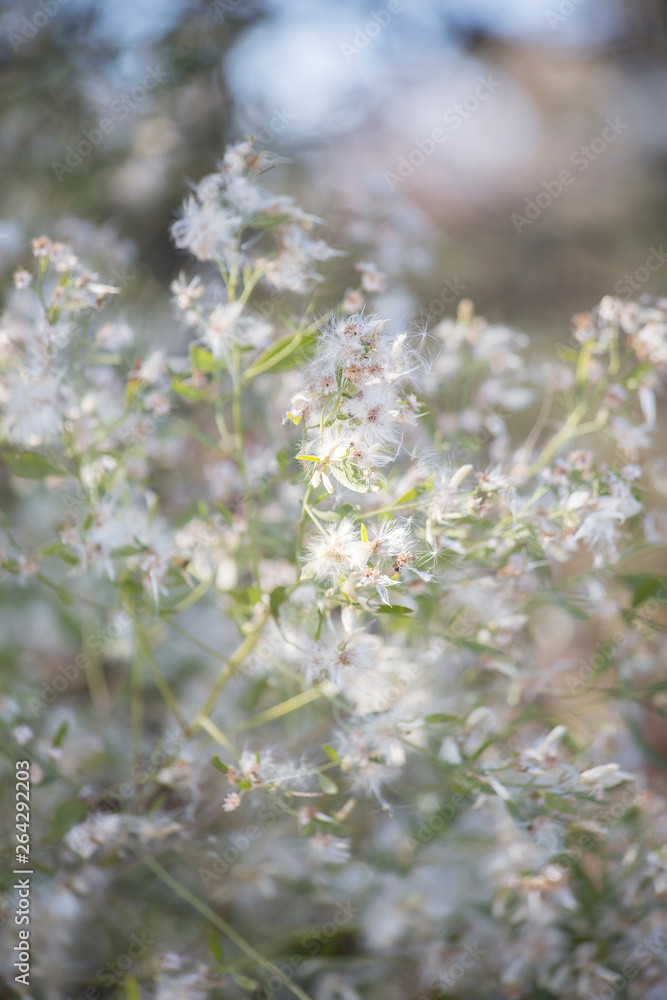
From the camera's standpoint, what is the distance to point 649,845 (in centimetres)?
93

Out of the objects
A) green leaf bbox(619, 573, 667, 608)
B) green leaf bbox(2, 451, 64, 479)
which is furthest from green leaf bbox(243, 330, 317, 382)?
green leaf bbox(619, 573, 667, 608)

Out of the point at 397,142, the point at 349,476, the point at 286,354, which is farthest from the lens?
the point at 397,142

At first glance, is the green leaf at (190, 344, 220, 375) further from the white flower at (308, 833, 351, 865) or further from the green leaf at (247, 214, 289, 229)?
the white flower at (308, 833, 351, 865)

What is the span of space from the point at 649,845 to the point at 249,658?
21.6 inches

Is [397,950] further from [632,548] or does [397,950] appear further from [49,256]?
[49,256]

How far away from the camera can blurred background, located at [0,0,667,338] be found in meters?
1.39

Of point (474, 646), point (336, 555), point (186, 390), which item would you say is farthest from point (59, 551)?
point (474, 646)

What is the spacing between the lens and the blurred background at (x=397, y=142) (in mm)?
1390

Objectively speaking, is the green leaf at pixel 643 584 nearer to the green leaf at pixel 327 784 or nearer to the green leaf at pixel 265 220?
the green leaf at pixel 327 784

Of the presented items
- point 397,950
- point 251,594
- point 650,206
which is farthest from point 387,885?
point 650,206

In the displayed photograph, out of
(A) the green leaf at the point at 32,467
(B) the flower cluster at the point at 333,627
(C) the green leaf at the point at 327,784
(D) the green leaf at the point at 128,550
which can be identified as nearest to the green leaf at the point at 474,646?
(B) the flower cluster at the point at 333,627

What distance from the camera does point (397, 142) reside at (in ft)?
8.00

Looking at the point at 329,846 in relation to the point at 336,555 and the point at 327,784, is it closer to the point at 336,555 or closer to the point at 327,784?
the point at 327,784

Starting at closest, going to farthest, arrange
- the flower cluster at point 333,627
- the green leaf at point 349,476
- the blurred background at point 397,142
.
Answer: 1. the green leaf at point 349,476
2. the flower cluster at point 333,627
3. the blurred background at point 397,142
